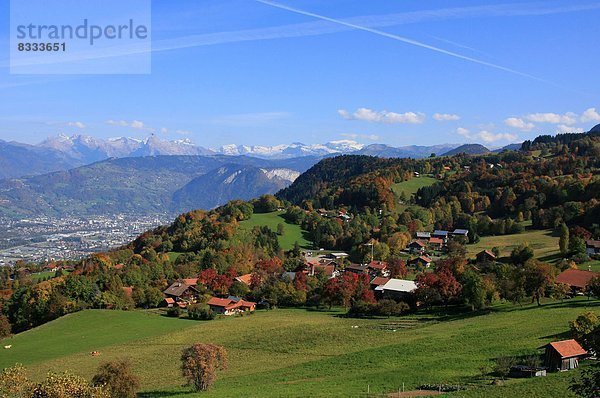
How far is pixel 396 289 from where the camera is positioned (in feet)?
217

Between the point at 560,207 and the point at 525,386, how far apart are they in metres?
86.3

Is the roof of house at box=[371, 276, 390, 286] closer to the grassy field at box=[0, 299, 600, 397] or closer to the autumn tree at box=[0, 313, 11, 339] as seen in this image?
the grassy field at box=[0, 299, 600, 397]

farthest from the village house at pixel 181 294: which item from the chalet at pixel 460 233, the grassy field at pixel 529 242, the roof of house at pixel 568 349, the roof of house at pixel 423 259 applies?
the roof of house at pixel 568 349

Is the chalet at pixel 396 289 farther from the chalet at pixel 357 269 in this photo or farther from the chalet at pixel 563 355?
the chalet at pixel 563 355

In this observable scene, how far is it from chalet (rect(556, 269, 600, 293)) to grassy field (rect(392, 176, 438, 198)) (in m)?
96.7

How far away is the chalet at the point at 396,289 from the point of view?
64.8 m

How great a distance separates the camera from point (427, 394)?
26.0 meters

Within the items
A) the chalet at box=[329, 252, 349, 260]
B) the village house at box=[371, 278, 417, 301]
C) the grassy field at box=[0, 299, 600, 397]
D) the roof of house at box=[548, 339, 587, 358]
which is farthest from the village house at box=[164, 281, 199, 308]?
the roof of house at box=[548, 339, 587, 358]

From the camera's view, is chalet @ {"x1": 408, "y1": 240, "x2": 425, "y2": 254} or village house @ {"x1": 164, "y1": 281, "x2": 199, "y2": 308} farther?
chalet @ {"x1": 408, "y1": 240, "x2": 425, "y2": 254}

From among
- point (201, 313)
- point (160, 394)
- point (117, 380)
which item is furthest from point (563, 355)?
point (201, 313)

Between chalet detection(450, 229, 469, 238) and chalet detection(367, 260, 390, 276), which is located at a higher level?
chalet detection(450, 229, 469, 238)

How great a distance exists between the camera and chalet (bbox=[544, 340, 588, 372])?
28.4m

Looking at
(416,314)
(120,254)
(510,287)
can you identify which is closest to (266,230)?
(120,254)

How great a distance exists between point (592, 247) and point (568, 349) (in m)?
52.2
